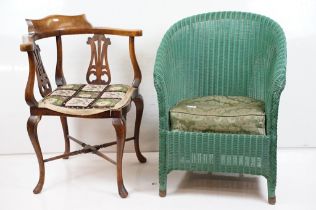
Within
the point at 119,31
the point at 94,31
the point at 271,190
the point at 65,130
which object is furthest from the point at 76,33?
the point at 271,190

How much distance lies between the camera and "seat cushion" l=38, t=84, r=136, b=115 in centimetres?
238

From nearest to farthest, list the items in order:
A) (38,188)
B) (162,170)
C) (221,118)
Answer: (221,118)
(162,170)
(38,188)

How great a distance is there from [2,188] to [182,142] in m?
1.08

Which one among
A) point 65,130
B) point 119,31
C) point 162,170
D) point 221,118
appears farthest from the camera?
point 65,130

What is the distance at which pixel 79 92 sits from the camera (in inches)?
104

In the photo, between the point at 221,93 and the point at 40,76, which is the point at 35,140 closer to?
the point at 40,76

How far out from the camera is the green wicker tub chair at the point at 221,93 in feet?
7.59

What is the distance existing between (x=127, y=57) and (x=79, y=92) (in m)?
0.56

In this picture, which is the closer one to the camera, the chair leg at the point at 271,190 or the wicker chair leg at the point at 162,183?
the chair leg at the point at 271,190

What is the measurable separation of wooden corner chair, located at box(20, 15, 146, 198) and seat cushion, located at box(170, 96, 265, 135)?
0.99 feet

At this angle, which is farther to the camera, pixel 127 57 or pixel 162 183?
pixel 127 57

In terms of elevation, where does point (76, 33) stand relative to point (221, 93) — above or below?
above

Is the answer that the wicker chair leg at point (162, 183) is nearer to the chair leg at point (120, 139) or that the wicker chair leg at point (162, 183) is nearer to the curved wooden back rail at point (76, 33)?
the chair leg at point (120, 139)

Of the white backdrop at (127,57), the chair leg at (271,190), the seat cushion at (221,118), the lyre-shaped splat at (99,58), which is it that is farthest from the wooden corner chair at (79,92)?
the chair leg at (271,190)
